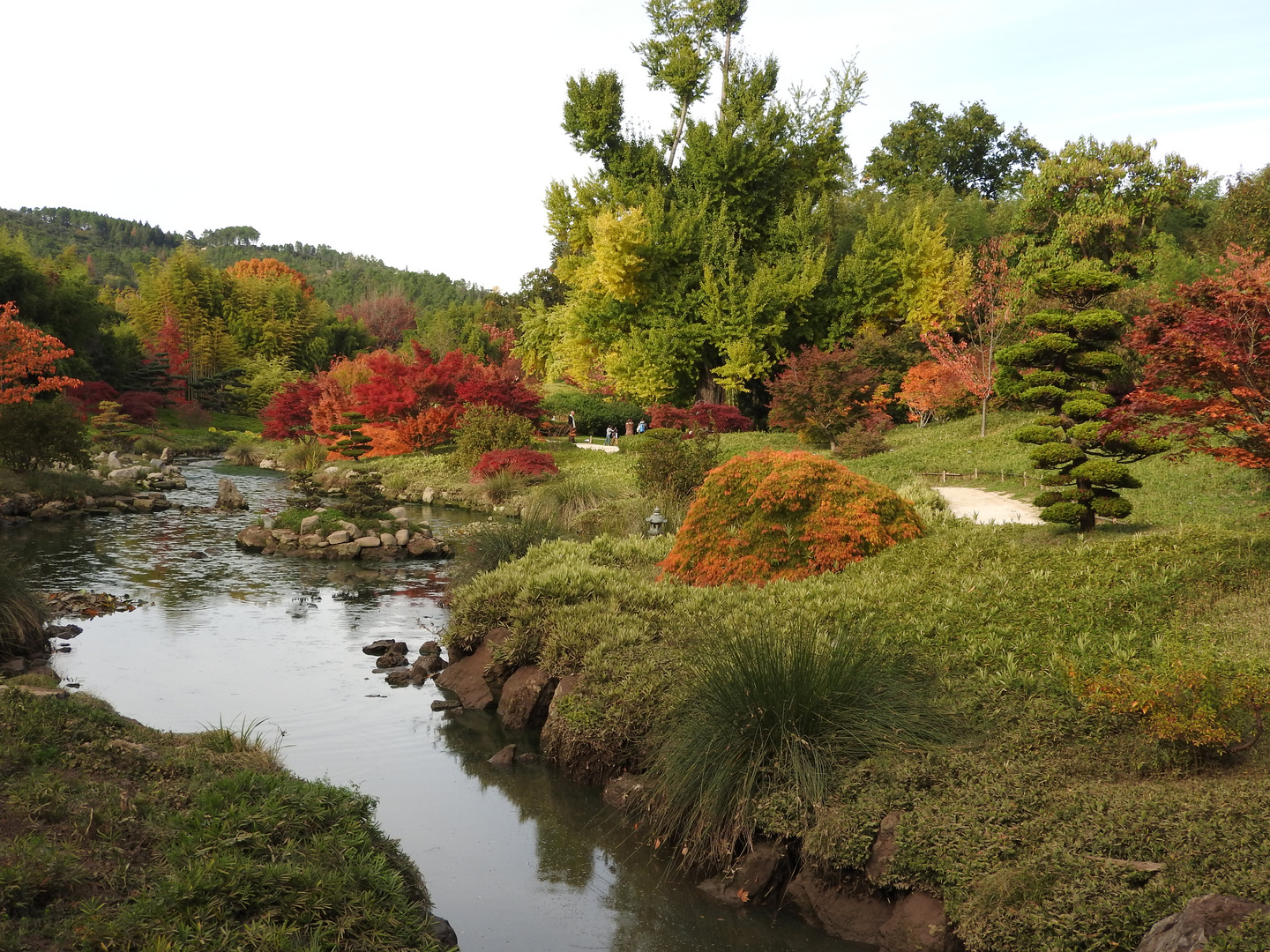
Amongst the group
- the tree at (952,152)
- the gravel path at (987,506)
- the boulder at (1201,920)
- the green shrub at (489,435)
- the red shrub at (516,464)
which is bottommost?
the boulder at (1201,920)

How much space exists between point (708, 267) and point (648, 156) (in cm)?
441

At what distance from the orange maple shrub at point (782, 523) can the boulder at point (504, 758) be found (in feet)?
8.79

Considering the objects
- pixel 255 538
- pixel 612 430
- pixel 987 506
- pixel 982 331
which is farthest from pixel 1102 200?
pixel 255 538

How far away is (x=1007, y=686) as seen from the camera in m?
5.72

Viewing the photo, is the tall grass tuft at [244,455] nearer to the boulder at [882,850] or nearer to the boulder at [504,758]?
Result: the boulder at [504,758]

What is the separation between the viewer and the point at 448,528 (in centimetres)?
1703

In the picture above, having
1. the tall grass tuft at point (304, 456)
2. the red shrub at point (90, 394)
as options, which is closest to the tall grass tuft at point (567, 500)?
the tall grass tuft at point (304, 456)

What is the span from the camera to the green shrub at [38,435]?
57.0 feet

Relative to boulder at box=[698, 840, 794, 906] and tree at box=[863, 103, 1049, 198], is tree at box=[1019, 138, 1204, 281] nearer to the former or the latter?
tree at box=[863, 103, 1049, 198]

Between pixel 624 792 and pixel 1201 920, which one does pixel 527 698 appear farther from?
pixel 1201 920

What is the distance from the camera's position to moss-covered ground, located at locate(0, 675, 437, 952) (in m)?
3.35

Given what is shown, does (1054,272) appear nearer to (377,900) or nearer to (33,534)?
(377,900)

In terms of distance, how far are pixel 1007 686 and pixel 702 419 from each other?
1881 cm

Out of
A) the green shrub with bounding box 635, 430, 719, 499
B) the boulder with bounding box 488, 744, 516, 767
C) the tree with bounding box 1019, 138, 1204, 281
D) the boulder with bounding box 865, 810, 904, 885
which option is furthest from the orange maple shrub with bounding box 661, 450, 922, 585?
the tree with bounding box 1019, 138, 1204, 281
